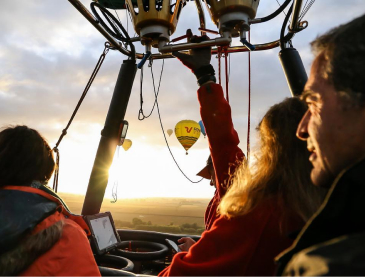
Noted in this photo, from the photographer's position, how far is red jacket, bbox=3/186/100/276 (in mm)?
1104

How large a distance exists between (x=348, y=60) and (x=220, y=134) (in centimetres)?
75

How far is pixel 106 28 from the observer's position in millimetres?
2539

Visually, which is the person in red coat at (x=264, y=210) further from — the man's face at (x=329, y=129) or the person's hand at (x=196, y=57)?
the person's hand at (x=196, y=57)

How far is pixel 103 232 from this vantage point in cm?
255

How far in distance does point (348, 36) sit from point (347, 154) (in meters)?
0.25

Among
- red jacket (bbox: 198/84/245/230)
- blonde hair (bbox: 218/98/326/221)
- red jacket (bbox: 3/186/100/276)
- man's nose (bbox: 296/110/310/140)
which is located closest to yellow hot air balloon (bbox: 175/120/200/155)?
red jacket (bbox: 198/84/245/230)

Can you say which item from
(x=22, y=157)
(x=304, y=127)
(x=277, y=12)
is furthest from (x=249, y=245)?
(x=277, y=12)

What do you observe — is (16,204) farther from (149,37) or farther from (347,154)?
(149,37)

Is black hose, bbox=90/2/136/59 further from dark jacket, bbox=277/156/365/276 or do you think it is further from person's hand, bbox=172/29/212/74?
dark jacket, bbox=277/156/365/276

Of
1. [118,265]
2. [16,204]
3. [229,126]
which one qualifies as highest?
[229,126]

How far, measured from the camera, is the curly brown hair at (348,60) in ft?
1.98

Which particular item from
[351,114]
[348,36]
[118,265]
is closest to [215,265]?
[351,114]

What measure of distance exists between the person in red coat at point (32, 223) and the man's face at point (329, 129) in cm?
93

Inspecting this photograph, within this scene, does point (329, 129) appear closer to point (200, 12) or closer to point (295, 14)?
point (295, 14)
